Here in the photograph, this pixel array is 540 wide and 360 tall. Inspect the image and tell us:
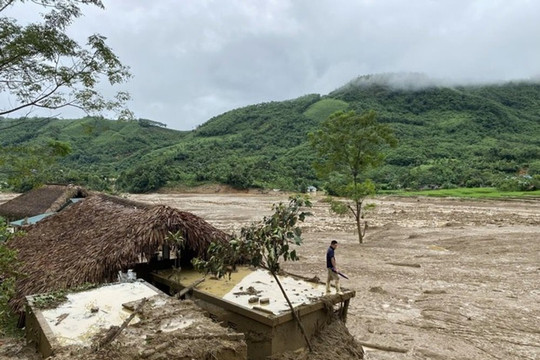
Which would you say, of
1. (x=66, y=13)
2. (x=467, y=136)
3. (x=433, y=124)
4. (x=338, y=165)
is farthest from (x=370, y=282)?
(x=433, y=124)

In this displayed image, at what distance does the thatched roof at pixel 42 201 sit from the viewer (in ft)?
59.9

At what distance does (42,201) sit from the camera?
62.2 ft

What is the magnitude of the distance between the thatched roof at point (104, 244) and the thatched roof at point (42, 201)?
10053 mm

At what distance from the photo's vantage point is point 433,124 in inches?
3686

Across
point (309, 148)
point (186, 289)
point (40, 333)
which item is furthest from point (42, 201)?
point (309, 148)

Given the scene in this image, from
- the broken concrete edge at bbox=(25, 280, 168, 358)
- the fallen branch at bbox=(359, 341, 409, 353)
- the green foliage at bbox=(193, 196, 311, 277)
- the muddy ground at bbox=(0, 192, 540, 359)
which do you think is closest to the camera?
the broken concrete edge at bbox=(25, 280, 168, 358)

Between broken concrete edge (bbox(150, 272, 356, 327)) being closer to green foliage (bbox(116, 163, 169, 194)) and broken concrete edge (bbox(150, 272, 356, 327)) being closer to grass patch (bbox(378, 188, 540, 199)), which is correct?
grass patch (bbox(378, 188, 540, 199))

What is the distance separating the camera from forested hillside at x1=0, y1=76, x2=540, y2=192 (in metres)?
59.7

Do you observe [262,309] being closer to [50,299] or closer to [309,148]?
[50,299]

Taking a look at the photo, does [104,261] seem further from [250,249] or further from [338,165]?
[338,165]

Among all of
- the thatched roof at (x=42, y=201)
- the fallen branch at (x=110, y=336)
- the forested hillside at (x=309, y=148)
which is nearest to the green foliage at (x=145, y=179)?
the forested hillside at (x=309, y=148)

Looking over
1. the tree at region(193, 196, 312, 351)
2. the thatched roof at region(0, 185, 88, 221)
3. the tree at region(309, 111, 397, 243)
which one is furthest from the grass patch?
the tree at region(193, 196, 312, 351)

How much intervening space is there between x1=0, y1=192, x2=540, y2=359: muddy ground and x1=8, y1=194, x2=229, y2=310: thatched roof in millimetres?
4215

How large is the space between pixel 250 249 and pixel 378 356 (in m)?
3.65
